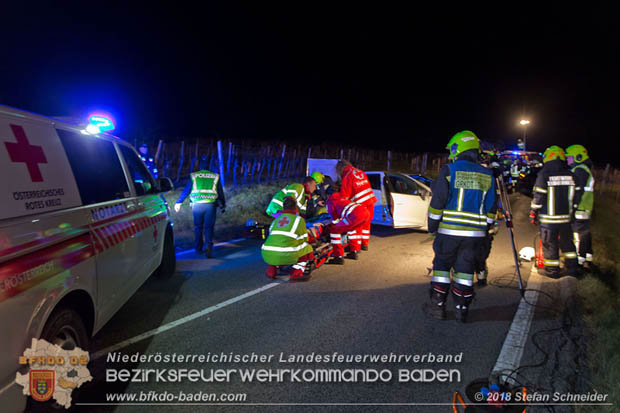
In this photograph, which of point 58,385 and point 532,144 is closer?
point 58,385

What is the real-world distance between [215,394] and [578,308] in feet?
14.1

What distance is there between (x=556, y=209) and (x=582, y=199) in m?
0.64

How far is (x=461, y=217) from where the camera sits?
4.01 meters

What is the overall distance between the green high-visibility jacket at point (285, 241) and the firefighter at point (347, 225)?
3.96 ft

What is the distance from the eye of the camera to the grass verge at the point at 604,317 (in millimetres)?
2855

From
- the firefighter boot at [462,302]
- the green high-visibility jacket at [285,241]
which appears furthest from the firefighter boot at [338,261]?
the firefighter boot at [462,302]

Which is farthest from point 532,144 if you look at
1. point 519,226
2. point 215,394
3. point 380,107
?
point 215,394

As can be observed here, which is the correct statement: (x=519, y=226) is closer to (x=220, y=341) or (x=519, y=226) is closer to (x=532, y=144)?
(x=220, y=341)

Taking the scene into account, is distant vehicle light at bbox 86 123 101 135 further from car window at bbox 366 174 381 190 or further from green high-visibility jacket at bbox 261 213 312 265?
car window at bbox 366 174 381 190

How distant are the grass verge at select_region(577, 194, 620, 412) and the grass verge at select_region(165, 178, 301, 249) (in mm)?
6808

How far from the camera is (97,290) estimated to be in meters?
3.00

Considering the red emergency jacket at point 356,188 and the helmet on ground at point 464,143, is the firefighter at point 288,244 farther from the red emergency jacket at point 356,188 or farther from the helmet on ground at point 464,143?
the helmet on ground at point 464,143

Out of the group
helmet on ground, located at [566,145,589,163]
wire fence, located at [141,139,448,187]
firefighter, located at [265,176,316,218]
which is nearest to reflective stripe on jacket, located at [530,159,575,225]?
helmet on ground, located at [566,145,589,163]

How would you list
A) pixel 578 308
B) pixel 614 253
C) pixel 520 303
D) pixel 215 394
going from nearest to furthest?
1. pixel 215 394
2. pixel 578 308
3. pixel 520 303
4. pixel 614 253
